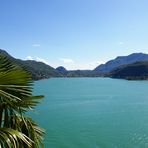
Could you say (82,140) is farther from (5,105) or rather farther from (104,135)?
(5,105)

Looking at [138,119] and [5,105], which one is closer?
[5,105]

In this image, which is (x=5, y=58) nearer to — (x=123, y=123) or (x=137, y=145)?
(x=137, y=145)

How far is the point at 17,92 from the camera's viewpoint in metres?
4.76

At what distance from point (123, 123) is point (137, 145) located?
14.4 m

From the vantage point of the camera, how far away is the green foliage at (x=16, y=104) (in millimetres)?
4371

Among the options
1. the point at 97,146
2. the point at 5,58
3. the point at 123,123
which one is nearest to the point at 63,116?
the point at 123,123

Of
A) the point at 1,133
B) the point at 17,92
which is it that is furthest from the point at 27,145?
the point at 17,92

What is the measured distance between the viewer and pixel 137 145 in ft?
123

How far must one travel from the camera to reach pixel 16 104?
485 cm

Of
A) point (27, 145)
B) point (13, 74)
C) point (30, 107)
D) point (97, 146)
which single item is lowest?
point (97, 146)

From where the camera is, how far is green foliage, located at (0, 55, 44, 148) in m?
4.37

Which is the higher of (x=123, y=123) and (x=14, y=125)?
(x=14, y=125)

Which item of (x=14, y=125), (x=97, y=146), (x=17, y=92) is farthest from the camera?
(x=97, y=146)

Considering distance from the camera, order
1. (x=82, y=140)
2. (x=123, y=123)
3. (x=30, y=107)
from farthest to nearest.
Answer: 1. (x=123, y=123)
2. (x=82, y=140)
3. (x=30, y=107)
